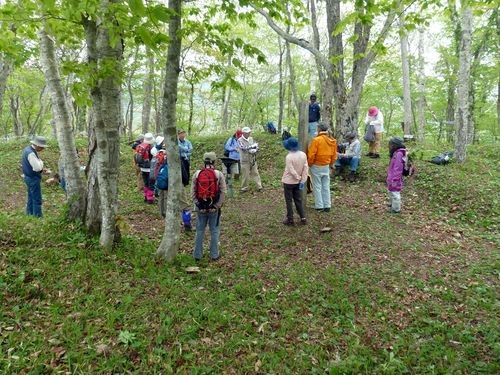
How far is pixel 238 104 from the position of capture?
35375 millimetres

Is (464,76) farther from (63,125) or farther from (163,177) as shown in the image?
(63,125)

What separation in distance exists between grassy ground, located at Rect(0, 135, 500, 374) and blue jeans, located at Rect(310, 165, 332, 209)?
596mm

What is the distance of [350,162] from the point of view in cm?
1177

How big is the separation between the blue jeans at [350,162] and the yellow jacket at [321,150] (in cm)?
300

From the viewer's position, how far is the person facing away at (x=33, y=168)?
806 centimetres

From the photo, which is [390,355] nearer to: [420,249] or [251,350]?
[251,350]

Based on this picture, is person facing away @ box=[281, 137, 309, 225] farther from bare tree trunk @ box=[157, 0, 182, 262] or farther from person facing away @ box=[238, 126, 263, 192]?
person facing away @ box=[238, 126, 263, 192]

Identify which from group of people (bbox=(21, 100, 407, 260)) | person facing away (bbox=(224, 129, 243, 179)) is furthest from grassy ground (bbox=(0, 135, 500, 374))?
person facing away (bbox=(224, 129, 243, 179))

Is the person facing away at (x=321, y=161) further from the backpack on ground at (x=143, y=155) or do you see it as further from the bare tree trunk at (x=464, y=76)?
the bare tree trunk at (x=464, y=76)

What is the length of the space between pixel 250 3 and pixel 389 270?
5.37 meters

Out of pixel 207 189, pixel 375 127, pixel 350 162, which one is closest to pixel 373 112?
pixel 375 127

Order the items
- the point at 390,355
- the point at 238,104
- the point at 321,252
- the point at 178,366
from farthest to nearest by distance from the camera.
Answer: the point at 238,104 < the point at 321,252 < the point at 390,355 < the point at 178,366

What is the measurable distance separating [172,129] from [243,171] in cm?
620

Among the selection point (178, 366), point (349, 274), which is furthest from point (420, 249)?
point (178, 366)
